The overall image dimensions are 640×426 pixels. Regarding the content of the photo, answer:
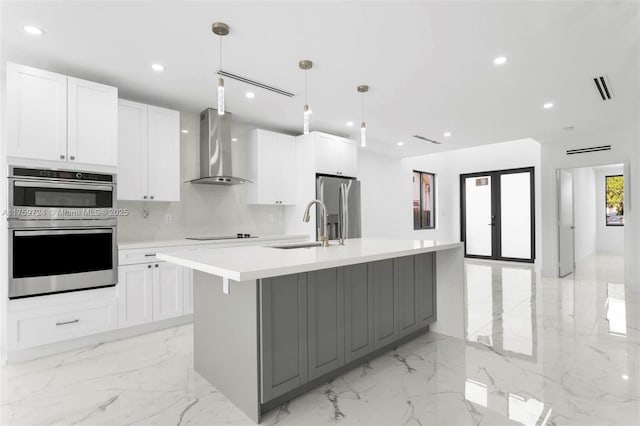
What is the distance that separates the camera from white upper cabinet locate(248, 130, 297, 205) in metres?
4.57

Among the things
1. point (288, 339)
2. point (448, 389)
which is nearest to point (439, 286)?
point (448, 389)

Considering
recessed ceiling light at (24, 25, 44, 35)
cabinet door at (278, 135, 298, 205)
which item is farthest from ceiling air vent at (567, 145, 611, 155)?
recessed ceiling light at (24, 25, 44, 35)

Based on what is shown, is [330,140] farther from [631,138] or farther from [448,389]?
[631,138]

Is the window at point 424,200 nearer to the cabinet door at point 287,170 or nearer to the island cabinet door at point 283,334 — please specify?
the cabinet door at point 287,170

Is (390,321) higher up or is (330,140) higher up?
(330,140)

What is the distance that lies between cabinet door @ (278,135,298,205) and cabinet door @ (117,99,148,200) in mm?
1805

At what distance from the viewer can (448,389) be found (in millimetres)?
2123

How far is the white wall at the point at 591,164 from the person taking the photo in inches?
198

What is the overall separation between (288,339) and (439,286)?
1850 mm

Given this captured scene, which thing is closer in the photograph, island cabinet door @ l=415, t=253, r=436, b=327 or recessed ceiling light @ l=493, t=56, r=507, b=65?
recessed ceiling light @ l=493, t=56, r=507, b=65

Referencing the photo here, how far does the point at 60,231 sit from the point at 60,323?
0.78 metres

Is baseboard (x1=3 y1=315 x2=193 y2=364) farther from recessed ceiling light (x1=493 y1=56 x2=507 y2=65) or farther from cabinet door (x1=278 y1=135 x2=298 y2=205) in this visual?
recessed ceiling light (x1=493 y1=56 x2=507 y2=65)

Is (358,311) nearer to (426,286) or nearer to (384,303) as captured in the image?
(384,303)

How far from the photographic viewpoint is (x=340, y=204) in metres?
5.06
